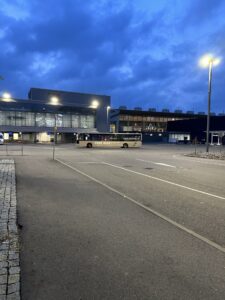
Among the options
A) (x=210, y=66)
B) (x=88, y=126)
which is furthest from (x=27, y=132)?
(x=210, y=66)

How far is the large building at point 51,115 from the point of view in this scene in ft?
269

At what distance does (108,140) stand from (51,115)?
118 ft

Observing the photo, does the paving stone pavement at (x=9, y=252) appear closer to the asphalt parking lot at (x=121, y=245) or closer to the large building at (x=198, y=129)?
the asphalt parking lot at (x=121, y=245)

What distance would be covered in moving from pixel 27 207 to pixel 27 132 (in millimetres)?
78899

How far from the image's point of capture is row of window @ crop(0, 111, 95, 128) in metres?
81.9

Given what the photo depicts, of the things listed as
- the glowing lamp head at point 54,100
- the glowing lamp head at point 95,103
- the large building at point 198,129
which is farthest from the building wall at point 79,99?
the large building at point 198,129

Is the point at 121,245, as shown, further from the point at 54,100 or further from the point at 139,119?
the point at 139,119

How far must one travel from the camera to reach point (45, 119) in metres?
86.3

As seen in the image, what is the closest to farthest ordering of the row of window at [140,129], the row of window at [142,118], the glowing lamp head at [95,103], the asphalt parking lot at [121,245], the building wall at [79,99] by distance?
the asphalt parking lot at [121,245] → the building wall at [79,99] → the glowing lamp head at [95,103] → the row of window at [140,129] → the row of window at [142,118]

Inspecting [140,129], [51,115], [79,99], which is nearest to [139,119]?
[140,129]

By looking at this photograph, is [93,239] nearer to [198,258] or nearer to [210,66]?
[198,258]

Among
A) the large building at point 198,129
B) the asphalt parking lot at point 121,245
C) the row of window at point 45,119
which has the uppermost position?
the row of window at point 45,119

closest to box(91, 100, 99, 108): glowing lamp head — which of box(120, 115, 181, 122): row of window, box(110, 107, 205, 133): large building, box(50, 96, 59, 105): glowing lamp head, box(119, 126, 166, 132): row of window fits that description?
box(50, 96, 59, 105): glowing lamp head

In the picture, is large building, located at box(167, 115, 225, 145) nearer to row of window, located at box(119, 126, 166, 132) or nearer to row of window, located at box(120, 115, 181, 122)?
row of window, located at box(119, 126, 166, 132)
